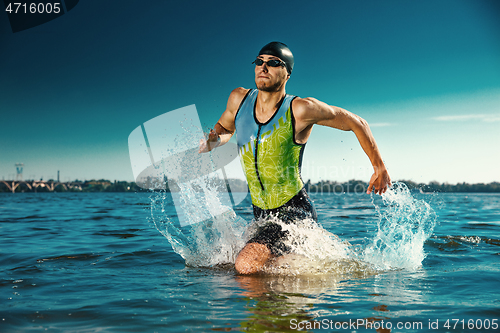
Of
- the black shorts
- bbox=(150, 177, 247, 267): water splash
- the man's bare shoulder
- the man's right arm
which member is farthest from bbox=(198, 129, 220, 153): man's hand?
the man's bare shoulder

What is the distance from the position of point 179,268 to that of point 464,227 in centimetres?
880

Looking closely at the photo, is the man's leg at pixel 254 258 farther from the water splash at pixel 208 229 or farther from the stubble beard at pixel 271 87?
the stubble beard at pixel 271 87

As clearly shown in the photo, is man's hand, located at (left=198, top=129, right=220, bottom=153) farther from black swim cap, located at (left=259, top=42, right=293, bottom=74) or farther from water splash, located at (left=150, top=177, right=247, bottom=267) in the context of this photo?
black swim cap, located at (left=259, top=42, right=293, bottom=74)

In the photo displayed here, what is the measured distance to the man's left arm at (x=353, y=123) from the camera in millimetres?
4035

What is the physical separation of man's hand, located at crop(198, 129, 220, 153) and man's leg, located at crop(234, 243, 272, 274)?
148 cm

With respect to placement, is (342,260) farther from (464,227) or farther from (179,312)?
(464,227)

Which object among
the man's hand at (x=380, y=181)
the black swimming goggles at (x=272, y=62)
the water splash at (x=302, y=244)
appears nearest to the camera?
the man's hand at (x=380, y=181)

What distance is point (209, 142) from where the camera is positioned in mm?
4945

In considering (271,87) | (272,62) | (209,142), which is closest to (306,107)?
(271,87)

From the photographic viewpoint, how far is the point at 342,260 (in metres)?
5.04

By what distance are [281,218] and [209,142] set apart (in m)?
1.46

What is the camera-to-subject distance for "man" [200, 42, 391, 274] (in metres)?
4.09

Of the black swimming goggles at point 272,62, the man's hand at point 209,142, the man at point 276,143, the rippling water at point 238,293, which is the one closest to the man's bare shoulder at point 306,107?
the man at point 276,143

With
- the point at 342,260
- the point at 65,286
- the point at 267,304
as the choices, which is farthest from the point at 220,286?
the point at 342,260
